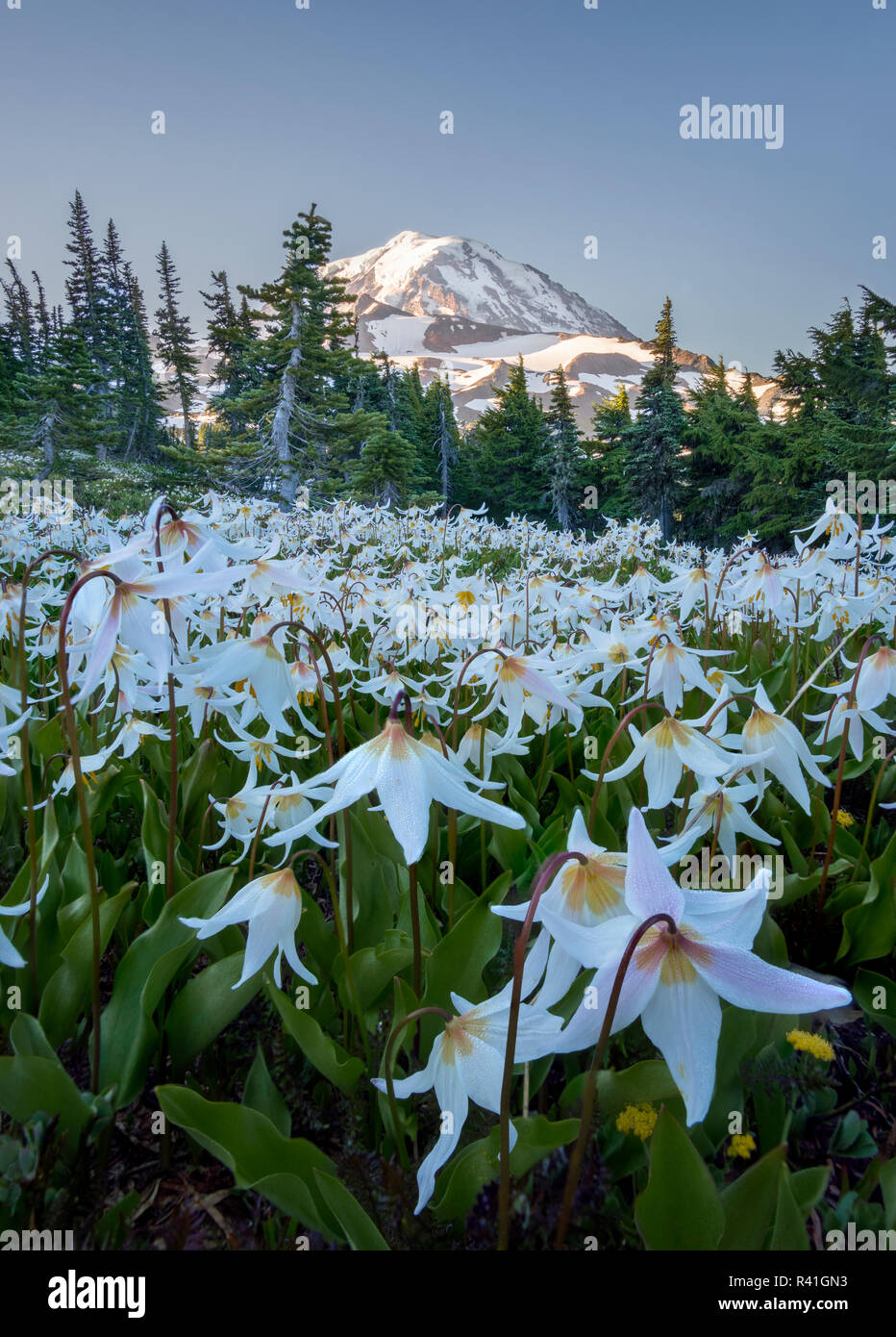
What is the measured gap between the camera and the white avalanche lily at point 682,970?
61cm

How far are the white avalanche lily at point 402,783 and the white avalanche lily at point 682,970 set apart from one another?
241mm

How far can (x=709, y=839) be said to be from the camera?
5.71ft

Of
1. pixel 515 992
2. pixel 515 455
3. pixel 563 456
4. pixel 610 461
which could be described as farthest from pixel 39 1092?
pixel 515 455

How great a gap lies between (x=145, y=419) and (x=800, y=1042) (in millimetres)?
45662

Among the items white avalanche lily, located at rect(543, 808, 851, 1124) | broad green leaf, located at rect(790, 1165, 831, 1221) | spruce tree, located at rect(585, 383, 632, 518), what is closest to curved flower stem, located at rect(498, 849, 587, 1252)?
white avalanche lily, located at rect(543, 808, 851, 1124)

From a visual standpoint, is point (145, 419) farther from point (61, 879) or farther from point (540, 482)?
point (61, 879)

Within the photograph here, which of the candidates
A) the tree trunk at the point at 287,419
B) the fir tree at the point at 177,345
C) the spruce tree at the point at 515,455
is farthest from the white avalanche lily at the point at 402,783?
the fir tree at the point at 177,345

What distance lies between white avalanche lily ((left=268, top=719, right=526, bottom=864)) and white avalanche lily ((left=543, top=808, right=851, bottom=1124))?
0.24 m

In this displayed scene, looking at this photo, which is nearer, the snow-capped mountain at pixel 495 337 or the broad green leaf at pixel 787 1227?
the broad green leaf at pixel 787 1227

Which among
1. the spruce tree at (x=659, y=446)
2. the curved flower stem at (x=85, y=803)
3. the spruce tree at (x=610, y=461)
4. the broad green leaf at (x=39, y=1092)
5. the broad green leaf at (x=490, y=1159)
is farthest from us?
the spruce tree at (x=610, y=461)

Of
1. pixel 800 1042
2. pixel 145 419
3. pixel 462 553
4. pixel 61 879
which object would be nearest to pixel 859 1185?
pixel 800 1042

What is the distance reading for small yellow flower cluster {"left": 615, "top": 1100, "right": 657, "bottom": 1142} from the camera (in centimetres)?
103

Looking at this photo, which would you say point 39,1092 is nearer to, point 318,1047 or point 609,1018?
point 318,1047

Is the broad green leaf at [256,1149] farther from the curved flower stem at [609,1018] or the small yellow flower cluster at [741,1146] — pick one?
the small yellow flower cluster at [741,1146]
